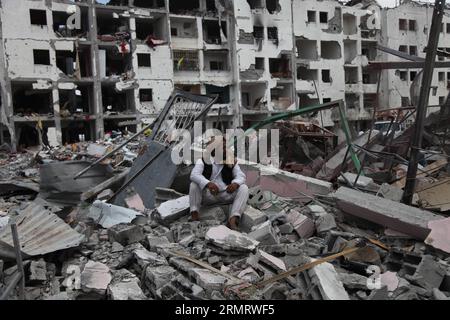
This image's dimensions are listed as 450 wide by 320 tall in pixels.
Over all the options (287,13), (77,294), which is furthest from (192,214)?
(287,13)

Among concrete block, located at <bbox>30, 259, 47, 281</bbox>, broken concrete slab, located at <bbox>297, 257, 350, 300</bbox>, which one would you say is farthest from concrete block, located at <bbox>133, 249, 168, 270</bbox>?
broken concrete slab, located at <bbox>297, 257, 350, 300</bbox>

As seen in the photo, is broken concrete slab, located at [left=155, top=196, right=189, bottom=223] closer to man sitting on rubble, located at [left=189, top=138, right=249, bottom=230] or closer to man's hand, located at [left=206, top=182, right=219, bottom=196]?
man sitting on rubble, located at [left=189, top=138, right=249, bottom=230]

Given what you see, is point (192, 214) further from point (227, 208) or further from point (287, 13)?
point (287, 13)

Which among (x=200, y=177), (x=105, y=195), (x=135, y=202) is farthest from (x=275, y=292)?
(x=105, y=195)

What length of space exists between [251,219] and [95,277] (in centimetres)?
235

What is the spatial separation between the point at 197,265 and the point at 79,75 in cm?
2630

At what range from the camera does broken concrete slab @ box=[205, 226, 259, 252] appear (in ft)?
15.6

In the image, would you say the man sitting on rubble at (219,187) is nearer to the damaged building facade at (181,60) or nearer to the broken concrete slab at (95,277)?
the broken concrete slab at (95,277)

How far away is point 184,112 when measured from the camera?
28.9ft

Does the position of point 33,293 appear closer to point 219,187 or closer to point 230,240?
point 230,240

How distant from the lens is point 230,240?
4.84 metres

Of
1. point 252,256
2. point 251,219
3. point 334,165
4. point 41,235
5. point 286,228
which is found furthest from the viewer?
point 334,165

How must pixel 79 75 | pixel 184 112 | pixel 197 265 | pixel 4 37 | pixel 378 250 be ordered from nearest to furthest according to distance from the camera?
pixel 197 265, pixel 378 250, pixel 184 112, pixel 4 37, pixel 79 75

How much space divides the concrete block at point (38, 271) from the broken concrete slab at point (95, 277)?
37cm
